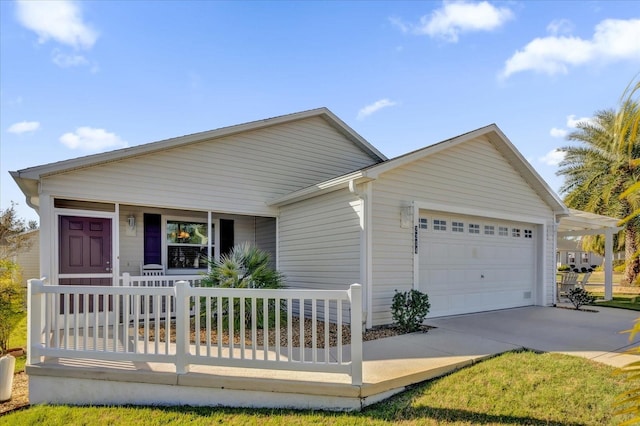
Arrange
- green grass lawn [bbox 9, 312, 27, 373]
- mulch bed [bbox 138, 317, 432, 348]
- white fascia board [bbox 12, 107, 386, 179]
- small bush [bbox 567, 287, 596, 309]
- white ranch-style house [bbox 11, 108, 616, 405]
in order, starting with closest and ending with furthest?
mulch bed [bbox 138, 317, 432, 348] < green grass lawn [bbox 9, 312, 27, 373] < white fascia board [bbox 12, 107, 386, 179] < white ranch-style house [bbox 11, 108, 616, 405] < small bush [bbox 567, 287, 596, 309]

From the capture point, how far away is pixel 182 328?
14.5 feet

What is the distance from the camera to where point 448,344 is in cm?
594

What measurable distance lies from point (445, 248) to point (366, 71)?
243 inches

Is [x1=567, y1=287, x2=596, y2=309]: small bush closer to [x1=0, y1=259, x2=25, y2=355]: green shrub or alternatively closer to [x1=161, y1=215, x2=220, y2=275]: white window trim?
[x1=161, y1=215, x2=220, y2=275]: white window trim

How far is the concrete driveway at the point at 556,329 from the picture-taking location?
19.0 ft

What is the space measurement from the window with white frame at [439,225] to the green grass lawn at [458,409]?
13.8ft

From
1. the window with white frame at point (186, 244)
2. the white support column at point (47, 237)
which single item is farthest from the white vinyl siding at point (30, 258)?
the white support column at point (47, 237)

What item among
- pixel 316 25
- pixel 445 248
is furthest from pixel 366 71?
pixel 445 248

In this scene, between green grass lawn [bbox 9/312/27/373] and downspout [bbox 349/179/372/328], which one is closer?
green grass lawn [bbox 9/312/27/373]

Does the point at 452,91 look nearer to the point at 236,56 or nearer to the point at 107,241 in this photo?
the point at 236,56

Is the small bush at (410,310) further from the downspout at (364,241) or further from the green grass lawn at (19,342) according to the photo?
the green grass lawn at (19,342)

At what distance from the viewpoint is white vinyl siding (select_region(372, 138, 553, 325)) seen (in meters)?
7.47

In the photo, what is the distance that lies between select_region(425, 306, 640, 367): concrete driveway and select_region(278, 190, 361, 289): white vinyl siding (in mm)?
2149

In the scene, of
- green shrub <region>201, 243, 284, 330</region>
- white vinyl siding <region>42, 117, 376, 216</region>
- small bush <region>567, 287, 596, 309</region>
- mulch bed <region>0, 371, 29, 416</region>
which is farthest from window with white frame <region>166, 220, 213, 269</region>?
small bush <region>567, 287, 596, 309</region>
